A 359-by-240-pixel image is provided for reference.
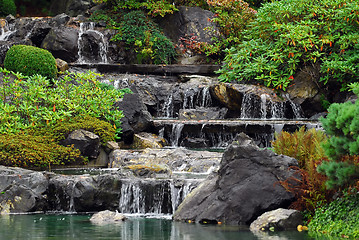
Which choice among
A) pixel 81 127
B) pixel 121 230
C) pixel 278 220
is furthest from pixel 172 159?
pixel 278 220

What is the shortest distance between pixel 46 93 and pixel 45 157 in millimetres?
2572

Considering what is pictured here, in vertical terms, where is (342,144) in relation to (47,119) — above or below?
below

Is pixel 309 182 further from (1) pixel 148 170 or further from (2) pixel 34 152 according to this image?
(2) pixel 34 152

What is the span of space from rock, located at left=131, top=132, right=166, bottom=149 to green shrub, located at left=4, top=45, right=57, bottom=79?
15.4ft

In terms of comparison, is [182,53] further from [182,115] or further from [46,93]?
[46,93]

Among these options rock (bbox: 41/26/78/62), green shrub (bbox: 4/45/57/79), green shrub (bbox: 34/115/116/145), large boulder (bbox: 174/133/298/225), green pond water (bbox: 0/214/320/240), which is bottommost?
green pond water (bbox: 0/214/320/240)

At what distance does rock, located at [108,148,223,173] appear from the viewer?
11016 mm

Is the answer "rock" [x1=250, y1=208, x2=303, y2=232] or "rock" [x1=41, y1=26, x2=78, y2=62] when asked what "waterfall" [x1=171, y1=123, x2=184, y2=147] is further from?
"rock" [x1=41, y1=26, x2=78, y2=62]

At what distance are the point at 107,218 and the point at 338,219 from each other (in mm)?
3405

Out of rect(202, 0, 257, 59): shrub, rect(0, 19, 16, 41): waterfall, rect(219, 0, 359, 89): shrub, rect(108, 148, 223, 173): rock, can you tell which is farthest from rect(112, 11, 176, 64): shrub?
rect(108, 148, 223, 173): rock

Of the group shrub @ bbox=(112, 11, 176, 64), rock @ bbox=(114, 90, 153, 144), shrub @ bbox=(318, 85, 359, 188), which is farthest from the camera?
shrub @ bbox=(112, 11, 176, 64)

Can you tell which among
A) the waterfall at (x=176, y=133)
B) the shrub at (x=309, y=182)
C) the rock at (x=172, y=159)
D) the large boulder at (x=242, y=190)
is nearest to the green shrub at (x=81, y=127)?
the rock at (x=172, y=159)

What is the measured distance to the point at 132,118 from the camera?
14797 millimetres

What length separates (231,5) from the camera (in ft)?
74.8
